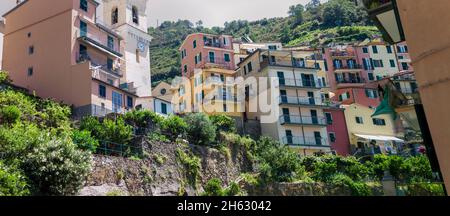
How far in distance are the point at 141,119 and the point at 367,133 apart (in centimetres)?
3451

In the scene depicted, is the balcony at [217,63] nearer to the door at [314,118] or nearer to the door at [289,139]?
the door at [314,118]

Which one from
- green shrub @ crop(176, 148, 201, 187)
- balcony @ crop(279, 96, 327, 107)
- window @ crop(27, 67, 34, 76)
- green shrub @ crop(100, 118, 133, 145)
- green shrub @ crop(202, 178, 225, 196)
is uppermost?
window @ crop(27, 67, 34, 76)

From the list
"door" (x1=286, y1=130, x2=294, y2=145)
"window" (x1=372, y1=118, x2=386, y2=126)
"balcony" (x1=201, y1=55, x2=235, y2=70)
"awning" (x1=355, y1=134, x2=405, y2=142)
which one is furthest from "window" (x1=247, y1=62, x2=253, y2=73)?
"window" (x1=372, y1=118, x2=386, y2=126)

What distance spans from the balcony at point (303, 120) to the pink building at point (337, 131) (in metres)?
1.47

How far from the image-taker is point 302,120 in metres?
55.7

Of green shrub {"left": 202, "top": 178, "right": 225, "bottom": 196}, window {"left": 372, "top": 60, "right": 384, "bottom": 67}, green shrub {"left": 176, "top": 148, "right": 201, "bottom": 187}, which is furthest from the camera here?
window {"left": 372, "top": 60, "right": 384, "bottom": 67}

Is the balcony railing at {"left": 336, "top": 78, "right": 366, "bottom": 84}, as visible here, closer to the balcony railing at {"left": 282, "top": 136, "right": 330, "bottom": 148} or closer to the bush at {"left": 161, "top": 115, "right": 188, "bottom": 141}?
the balcony railing at {"left": 282, "top": 136, "right": 330, "bottom": 148}

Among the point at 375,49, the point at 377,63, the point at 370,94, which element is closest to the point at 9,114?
the point at 370,94

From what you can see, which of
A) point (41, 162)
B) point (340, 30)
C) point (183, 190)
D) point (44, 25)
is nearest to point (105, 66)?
point (44, 25)

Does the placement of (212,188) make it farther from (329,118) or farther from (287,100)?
(329,118)

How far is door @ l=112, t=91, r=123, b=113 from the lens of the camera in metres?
42.1

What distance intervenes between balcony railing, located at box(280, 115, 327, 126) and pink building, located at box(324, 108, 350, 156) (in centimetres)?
147
